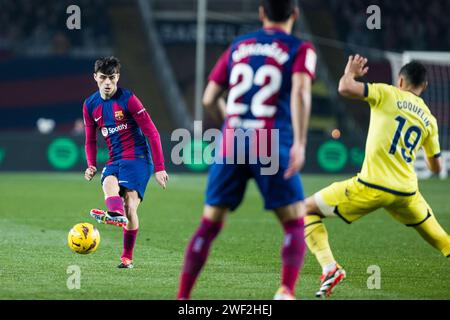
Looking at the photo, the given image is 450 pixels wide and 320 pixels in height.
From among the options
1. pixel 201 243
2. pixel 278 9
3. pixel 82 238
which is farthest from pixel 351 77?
pixel 82 238

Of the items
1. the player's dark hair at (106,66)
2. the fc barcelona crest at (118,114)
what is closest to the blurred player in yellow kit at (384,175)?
the fc barcelona crest at (118,114)

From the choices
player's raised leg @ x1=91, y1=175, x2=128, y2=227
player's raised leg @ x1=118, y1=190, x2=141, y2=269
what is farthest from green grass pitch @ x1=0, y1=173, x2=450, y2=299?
player's raised leg @ x1=91, y1=175, x2=128, y2=227

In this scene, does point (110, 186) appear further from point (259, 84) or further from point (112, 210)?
point (259, 84)

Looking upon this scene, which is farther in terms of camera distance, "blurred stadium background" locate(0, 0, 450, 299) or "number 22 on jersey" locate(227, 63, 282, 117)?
"blurred stadium background" locate(0, 0, 450, 299)

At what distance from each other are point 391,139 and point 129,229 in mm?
2917

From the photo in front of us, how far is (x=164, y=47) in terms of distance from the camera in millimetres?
34906

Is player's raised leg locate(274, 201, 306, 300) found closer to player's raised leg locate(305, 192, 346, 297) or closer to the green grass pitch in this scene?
the green grass pitch

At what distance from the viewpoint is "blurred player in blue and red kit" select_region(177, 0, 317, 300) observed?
6.53 metres

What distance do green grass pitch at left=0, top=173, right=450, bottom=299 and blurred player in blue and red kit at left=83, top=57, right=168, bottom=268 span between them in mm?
586

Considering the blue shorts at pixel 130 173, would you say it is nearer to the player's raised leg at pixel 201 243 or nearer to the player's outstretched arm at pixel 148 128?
the player's outstretched arm at pixel 148 128
